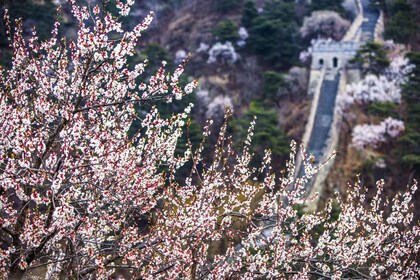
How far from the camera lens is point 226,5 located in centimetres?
4572

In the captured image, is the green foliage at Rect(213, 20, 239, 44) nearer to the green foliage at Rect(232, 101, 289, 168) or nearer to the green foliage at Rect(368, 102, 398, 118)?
the green foliage at Rect(232, 101, 289, 168)

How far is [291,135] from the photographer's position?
3173 cm

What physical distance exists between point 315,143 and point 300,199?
21.7m

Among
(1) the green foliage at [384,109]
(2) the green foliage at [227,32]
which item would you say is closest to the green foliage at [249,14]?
(2) the green foliage at [227,32]

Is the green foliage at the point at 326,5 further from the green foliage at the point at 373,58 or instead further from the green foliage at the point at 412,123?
the green foliage at the point at 412,123

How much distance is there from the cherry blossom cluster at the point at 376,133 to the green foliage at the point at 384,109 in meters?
0.29

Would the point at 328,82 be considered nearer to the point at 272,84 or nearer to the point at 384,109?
the point at 272,84

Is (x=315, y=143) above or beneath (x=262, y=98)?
beneath

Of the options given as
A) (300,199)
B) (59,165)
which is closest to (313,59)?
(300,199)

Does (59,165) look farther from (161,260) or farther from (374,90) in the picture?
(374,90)

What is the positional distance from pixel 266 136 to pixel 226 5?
1993cm

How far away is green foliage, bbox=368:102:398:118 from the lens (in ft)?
94.1

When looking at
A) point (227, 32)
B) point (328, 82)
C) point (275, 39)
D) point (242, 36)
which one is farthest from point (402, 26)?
point (227, 32)

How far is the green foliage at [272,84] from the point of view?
1355 inches
